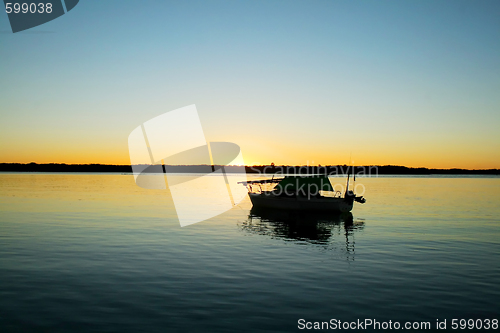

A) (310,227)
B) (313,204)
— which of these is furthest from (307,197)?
(310,227)

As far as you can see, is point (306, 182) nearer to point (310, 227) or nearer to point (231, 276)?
point (310, 227)

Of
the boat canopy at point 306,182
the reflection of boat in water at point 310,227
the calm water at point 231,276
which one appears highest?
the boat canopy at point 306,182

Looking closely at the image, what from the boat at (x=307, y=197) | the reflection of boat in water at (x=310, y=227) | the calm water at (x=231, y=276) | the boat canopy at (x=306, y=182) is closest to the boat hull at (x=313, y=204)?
the boat at (x=307, y=197)

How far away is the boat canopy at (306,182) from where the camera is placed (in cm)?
5719

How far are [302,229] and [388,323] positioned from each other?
27.2 metres

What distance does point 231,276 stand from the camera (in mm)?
19938

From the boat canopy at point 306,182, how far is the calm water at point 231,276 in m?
18.4

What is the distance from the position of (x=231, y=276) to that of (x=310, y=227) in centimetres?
2421

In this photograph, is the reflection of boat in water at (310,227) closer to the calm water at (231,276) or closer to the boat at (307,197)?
the calm water at (231,276)

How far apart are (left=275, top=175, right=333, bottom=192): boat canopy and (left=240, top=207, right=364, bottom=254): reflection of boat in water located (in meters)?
3.77

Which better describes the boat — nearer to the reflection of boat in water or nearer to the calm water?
the reflection of boat in water

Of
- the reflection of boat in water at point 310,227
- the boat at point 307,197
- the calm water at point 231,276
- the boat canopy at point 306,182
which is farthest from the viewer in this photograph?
the boat canopy at point 306,182

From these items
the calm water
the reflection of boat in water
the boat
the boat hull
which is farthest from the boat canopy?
the calm water

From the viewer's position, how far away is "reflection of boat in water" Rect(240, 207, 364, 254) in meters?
33.8
